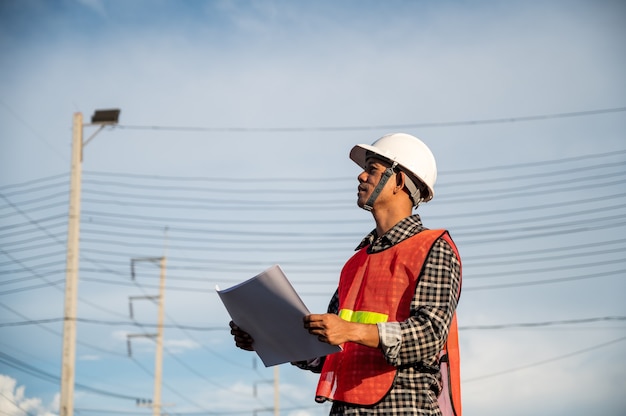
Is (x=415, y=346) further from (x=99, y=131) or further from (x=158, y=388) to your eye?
(x=158, y=388)

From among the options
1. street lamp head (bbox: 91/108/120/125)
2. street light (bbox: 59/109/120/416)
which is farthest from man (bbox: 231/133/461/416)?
street lamp head (bbox: 91/108/120/125)

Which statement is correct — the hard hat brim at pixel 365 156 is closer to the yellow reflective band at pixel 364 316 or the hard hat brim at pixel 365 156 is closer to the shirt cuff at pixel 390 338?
the yellow reflective band at pixel 364 316

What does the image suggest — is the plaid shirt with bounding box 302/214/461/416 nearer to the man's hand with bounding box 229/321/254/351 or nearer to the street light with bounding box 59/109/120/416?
the man's hand with bounding box 229/321/254/351

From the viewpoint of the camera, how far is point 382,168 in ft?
16.1

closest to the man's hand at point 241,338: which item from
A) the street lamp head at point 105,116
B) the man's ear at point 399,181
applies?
the man's ear at point 399,181

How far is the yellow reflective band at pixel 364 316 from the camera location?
4.50 meters

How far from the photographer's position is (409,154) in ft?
16.0

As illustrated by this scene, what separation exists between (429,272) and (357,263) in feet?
1.89

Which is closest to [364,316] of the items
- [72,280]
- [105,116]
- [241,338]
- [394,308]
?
[394,308]

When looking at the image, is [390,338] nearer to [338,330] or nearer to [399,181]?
[338,330]

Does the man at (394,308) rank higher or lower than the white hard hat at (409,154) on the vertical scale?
lower

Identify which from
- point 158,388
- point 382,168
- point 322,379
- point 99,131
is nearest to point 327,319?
point 322,379

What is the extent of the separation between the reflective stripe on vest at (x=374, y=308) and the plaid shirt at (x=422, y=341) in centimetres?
5

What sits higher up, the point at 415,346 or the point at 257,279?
the point at 257,279
